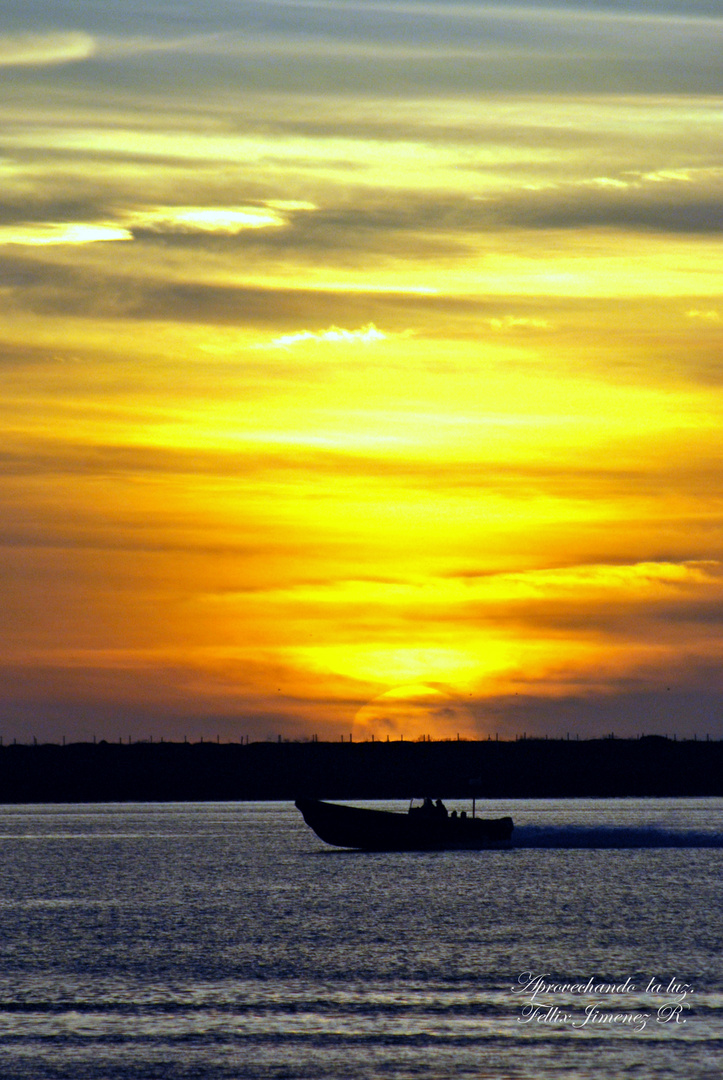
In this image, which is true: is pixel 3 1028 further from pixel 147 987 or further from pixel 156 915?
pixel 156 915

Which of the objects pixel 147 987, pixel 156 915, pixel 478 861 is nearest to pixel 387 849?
pixel 478 861

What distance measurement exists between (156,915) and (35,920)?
23.2 ft

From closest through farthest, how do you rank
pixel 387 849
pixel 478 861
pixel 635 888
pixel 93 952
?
pixel 93 952, pixel 635 888, pixel 387 849, pixel 478 861

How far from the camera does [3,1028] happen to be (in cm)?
5009

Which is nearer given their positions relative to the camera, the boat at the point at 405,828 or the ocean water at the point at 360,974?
the ocean water at the point at 360,974

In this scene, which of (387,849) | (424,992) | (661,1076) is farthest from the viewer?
(387,849)

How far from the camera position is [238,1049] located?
4662cm

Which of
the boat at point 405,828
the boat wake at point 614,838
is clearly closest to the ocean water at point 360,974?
the boat at point 405,828

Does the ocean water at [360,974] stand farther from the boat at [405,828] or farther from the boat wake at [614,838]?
the boat wake at [614,838]

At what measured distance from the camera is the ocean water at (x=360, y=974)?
4528 cm

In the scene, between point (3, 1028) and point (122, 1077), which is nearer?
point (122, 1077)

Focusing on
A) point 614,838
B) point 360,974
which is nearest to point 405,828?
point 614,838

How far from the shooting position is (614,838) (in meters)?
170

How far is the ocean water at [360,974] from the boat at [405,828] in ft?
14.0
